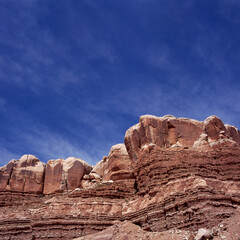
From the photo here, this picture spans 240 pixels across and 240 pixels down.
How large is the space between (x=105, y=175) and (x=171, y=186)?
21.9 metres

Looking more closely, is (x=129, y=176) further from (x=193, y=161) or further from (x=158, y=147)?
(x=193, y=161)

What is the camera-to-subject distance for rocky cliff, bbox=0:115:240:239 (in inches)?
1363

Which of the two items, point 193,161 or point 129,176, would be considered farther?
point 129,176

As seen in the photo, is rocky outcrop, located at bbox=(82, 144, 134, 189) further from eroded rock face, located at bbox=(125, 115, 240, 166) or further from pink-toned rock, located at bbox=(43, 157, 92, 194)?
pink-toned rock, located at bbox=(43, 157, 92, 194)

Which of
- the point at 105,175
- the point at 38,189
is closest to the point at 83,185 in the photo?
the point at 105,175

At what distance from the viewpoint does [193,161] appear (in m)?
41.1

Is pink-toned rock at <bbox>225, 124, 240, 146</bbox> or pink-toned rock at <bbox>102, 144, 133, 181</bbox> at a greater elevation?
pink-toned rock at <bbox>225, 124, 240, 146</bbox>

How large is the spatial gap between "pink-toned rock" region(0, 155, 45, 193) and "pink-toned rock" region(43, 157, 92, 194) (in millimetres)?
1505

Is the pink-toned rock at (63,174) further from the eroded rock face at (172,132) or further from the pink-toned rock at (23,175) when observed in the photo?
the eroded rock face at (172,132)

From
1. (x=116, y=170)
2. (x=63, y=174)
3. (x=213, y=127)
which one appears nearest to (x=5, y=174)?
(x=63, y=174)

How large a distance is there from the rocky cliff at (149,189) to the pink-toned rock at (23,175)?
0.18 meters

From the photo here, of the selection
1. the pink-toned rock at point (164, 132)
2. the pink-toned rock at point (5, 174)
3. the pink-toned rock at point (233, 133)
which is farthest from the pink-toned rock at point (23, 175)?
the pink-toned rock at point (233, 133)

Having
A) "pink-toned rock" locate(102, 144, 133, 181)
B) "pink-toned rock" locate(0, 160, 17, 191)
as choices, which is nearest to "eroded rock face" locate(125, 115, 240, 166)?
"pink-toned rock" locate(102, 144, 133, 181)

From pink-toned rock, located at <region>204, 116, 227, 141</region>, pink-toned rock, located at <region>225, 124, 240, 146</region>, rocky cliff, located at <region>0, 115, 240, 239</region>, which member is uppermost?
pink-toned rock, located at <region>225, 124, 240, 146</region>
